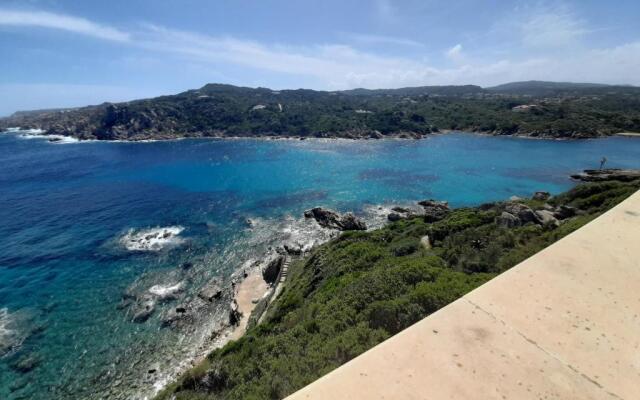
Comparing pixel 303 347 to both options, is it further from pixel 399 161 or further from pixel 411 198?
pixel 399 161

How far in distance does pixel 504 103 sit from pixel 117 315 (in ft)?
508

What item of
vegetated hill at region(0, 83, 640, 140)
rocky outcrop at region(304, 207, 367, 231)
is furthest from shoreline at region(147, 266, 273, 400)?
vegetated hill at region(0, 83, 640, 140)

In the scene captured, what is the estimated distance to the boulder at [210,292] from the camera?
79.7ft

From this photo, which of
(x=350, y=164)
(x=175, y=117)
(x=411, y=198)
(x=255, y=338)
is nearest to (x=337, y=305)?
(x=255, y=338)

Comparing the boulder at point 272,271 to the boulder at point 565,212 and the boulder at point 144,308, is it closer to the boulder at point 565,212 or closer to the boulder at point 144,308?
the boulder at point 144,308

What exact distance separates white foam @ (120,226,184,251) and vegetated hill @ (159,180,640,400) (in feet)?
56.4

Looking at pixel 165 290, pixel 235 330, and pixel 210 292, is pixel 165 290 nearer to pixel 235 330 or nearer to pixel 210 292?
pixel 210 292

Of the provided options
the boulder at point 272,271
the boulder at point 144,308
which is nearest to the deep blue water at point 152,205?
the boulder at point 144,308

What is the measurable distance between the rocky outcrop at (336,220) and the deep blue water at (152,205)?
2933 millimetres

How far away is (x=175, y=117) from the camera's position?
127000mm

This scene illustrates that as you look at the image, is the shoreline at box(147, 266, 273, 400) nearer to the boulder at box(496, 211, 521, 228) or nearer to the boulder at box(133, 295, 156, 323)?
the boulder at box(133, 295, 156, 323)

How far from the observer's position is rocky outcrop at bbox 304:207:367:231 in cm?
3547

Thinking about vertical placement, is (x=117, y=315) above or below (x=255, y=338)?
below

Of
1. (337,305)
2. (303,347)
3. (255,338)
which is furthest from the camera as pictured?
(255,338)
